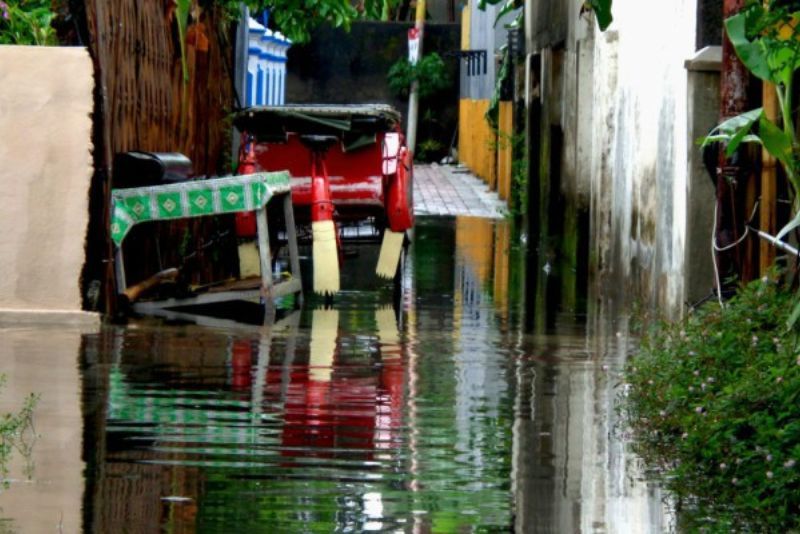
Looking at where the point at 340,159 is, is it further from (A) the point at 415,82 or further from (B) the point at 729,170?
(A) the point at 415,82

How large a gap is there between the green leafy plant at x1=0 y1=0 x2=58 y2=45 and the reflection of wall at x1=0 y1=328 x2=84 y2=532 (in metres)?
2.72

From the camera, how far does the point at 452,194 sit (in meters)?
31.1

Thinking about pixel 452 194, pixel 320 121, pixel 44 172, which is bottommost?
pixel 452 194

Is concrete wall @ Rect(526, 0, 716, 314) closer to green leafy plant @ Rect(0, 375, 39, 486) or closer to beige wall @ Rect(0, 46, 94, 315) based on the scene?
beige wall @ Rect(0, 46, 94, 315)

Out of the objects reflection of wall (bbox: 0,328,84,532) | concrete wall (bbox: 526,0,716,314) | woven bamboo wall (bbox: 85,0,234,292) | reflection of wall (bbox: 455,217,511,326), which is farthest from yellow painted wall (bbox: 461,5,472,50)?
reflection of wall (bbox: 0,328,84,532)

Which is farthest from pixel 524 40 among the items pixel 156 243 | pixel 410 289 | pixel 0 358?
pixel 0 358

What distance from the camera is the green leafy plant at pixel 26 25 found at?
1276 centimetres

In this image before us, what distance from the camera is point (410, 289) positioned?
15.0 meters

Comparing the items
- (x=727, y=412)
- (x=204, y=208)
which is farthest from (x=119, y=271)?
(x=727, y=412)

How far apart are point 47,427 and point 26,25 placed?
6145 mm

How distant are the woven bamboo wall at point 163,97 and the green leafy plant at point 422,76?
921 inches

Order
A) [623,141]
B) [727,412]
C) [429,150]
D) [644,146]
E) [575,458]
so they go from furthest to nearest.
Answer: [429,150], [623,141], [644,146], [575,458], [727,412]

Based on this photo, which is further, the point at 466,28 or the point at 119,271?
the point at 466,28

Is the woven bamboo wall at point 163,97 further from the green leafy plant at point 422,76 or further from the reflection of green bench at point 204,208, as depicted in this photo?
the green leafy plant at point 422,76
